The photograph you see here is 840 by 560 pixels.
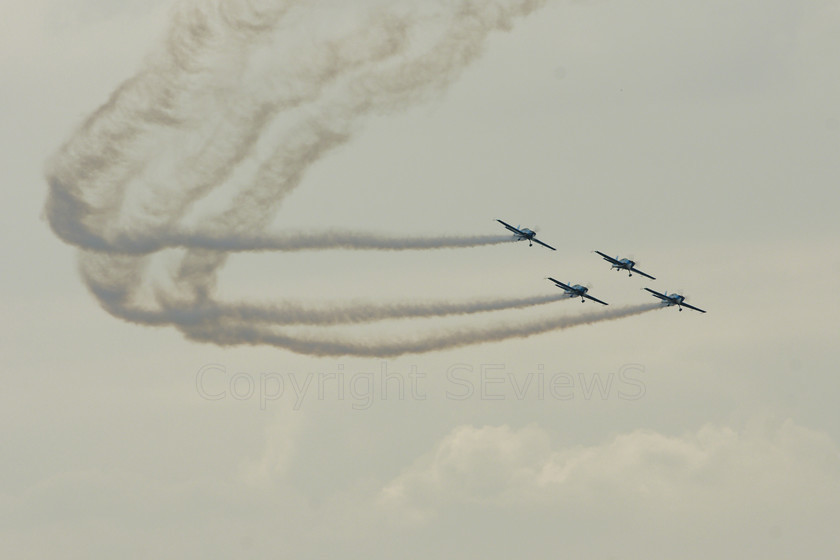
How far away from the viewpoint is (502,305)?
9238cm

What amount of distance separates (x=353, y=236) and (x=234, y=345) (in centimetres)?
999

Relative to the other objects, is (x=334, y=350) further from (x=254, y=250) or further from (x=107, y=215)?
(x=107, y=215)

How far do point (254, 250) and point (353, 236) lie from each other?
5.80m

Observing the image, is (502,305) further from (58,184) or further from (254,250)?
(58,184)

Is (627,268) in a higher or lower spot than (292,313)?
higher

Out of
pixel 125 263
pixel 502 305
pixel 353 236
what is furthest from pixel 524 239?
pixel 125 263

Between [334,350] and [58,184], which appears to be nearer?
[58,184]

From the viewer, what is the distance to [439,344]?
9269 cm

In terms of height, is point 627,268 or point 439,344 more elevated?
point 627,268

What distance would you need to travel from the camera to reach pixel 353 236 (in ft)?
280

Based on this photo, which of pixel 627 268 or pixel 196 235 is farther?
pixel 627 268

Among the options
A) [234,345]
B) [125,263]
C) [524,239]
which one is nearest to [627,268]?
[524,239]

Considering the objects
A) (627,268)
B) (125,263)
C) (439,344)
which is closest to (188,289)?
(125,263)

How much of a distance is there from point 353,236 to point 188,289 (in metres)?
10.6
